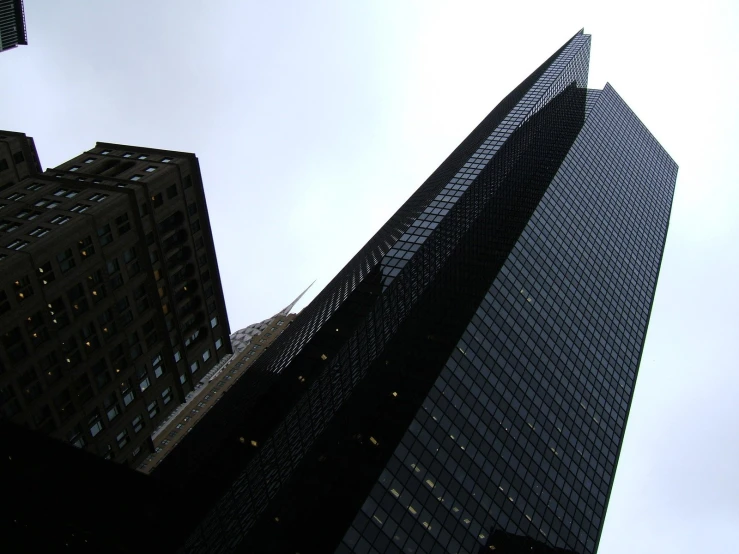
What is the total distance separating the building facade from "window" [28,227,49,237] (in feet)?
0.70

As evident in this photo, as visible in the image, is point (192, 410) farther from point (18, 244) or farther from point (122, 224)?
point (18, 244)

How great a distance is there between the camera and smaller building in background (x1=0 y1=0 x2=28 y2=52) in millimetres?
148375

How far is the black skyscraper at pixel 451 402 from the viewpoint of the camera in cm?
7244

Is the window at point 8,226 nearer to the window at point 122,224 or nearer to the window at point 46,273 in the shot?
the window at point 46,273

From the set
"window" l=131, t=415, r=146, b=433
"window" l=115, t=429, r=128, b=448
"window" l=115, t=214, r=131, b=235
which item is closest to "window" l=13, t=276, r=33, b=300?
"window" l=115, t=214, r=131, b=235

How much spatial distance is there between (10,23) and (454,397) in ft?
422

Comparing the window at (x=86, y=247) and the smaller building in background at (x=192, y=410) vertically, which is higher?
the window at (x=86, y=247)

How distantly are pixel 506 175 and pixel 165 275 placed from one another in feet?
268

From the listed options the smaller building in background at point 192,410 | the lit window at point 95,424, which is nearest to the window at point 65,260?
the lit window at point 95,424

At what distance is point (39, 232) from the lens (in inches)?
2387

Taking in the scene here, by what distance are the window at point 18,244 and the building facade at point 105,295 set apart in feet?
0.40

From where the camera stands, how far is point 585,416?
4395 inches

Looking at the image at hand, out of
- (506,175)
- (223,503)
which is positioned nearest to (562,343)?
(506,175)

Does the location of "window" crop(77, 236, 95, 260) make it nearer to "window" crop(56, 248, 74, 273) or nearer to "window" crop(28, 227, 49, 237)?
"window" crop(56, 248, 74, 273)
